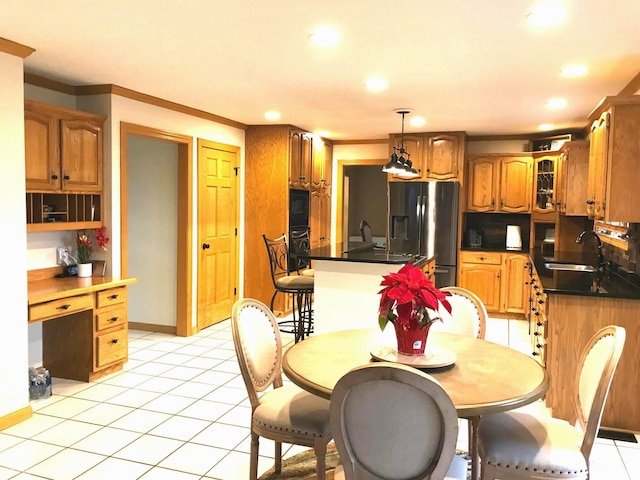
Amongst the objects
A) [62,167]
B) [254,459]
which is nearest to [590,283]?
[254,459]

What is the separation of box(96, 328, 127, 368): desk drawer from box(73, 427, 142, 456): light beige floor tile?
0.96 m

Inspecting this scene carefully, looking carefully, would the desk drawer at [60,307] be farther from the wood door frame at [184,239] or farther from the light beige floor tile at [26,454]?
the wood door frame at [184,239]

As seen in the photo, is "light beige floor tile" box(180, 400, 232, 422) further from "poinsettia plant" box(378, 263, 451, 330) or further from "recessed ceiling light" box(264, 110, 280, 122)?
"recessed ceiling light" box(264, 110, 280, 122)

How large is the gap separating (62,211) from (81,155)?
1.56 feet

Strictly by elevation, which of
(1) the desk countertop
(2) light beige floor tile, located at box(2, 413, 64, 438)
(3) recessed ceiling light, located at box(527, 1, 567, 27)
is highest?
(3) recessed ceiling light, located at box(527, 1, 567, 27)

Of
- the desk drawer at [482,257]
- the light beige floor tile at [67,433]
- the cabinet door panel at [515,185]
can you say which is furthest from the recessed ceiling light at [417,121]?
the light beige floor tile at [67,433]

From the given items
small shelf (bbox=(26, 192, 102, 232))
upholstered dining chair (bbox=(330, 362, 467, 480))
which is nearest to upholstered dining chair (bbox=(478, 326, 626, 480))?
upholstered dining chair (bbox=(330, 362, 467, 480))

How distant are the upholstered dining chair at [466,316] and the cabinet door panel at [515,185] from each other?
4.03 meters

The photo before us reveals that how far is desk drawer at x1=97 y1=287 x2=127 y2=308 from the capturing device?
4.09 metres

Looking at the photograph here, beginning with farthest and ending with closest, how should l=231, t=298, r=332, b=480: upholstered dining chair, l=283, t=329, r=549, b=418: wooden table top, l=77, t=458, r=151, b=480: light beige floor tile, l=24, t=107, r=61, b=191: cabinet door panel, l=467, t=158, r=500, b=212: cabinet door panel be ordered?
l=467, t=158, r=500, b=212: cabinet door panel
l=24, t=107, r=61, b=191: cabinet door panel
l=77, t=458, r=151, b=480: light beige floor tile
l=231, t=298, r=332, b=480: upholstered dining chair
l=283, t=329, r=549, b=418: wooden table top

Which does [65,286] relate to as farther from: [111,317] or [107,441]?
[107,441]

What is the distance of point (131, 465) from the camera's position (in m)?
2.83

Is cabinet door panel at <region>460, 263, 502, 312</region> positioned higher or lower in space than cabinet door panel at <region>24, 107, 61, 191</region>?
lower

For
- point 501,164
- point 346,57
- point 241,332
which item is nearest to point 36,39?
point 346,57
